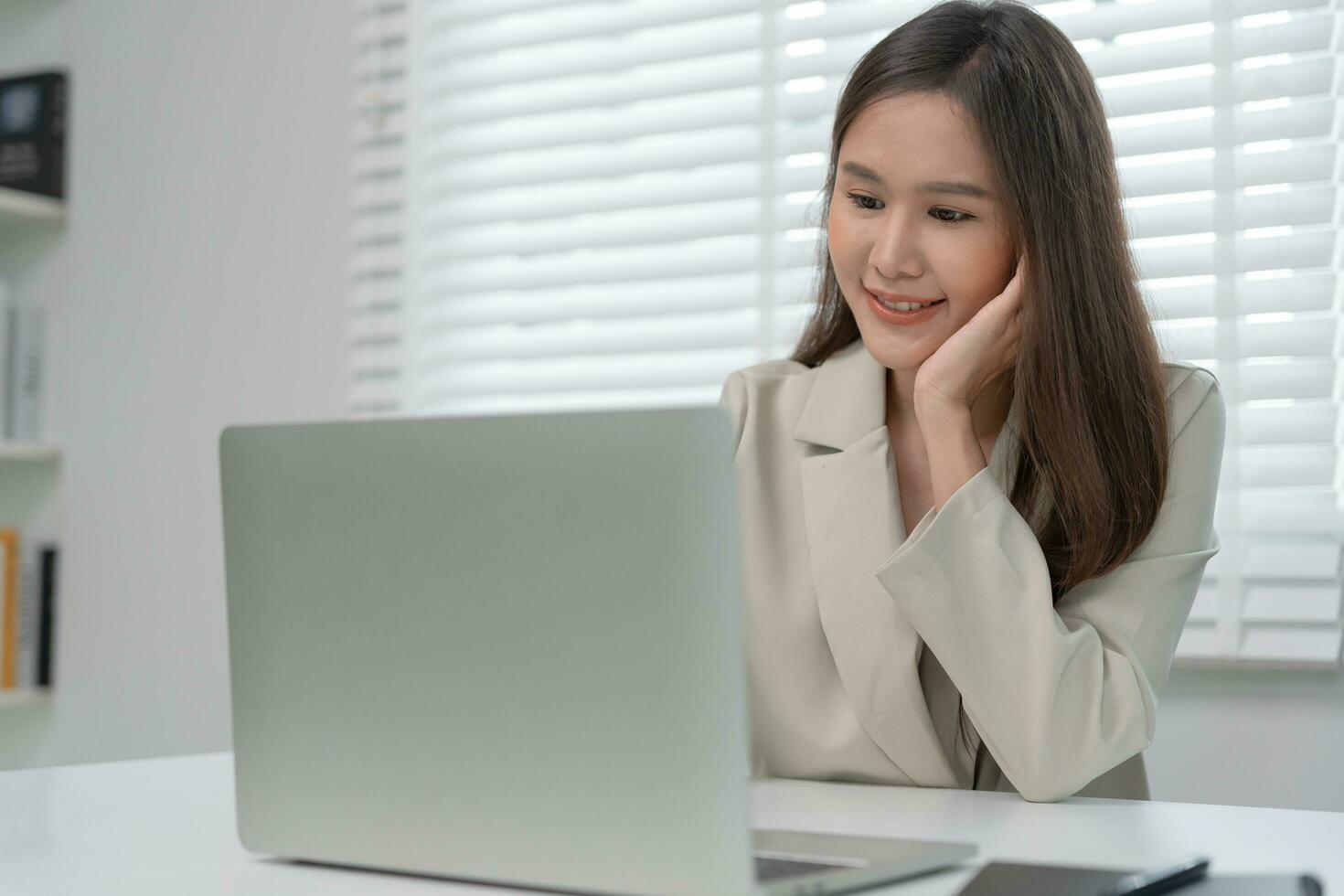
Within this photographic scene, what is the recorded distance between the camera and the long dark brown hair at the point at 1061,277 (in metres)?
1.23

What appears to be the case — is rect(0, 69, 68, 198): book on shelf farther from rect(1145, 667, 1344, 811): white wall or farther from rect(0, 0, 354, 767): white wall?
rect(1145, 667, 1344, 811): white wall

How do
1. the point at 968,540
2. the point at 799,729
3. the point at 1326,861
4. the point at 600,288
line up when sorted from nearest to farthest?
the point at 1326,861
the point at 968,540
the point at 799,729
the point at 600,288

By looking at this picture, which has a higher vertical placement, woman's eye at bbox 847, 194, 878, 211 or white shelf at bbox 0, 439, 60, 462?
woman's eye at bbox 847, 194, 878, 211

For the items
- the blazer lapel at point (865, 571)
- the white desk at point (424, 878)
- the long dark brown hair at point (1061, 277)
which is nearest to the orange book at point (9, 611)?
the white desk at point (424, 878)

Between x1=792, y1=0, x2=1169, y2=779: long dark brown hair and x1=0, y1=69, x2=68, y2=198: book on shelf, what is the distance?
1.80 metres

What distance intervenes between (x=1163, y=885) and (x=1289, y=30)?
128cm

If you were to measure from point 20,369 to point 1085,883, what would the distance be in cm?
229

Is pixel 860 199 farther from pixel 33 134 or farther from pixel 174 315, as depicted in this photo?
pixel 33 134

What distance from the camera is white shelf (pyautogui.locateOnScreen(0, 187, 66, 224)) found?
239 centimetres

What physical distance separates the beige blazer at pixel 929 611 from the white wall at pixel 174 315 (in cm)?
109

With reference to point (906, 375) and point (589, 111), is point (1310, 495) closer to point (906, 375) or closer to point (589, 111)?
point (906, 375)

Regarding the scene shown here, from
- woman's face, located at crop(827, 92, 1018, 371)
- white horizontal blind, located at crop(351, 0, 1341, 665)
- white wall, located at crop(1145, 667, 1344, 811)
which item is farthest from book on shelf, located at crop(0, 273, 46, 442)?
white wall, located at crop(1145, 667, 1344, 811)

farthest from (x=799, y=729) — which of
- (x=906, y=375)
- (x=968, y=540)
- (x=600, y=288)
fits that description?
(x=600, y=288)

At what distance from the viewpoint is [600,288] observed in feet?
6.86
